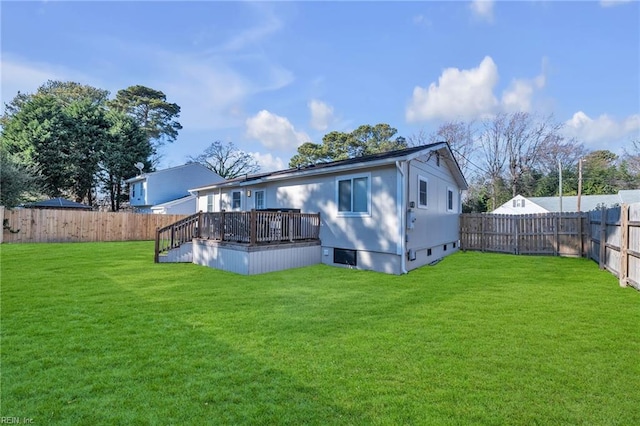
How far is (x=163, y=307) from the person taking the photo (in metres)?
5.15

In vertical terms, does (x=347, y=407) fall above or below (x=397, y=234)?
below

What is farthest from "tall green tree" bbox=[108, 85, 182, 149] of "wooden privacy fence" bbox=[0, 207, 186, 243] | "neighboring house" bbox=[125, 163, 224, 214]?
"wooden privacy fence" bbox=[0, 207, 186, 243]

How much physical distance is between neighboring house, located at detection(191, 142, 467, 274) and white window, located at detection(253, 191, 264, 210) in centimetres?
10

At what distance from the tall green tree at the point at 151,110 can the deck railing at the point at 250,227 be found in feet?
88.5

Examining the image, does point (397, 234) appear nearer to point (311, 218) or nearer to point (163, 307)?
point (311, 218)

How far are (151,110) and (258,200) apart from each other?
2883 centimetres

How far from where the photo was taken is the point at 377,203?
8766 mm

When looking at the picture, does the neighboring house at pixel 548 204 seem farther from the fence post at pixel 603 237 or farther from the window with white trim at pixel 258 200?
the window with white trim at pixel 258 200

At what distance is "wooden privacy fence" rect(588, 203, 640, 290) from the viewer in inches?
248

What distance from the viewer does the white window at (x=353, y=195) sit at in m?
9.05

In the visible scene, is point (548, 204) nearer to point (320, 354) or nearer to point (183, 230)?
point (183, 230)

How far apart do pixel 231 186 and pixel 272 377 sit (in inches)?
475

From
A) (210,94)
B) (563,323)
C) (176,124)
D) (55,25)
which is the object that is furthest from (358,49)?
(176,124)

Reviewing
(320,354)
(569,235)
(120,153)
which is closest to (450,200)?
(569,235)
